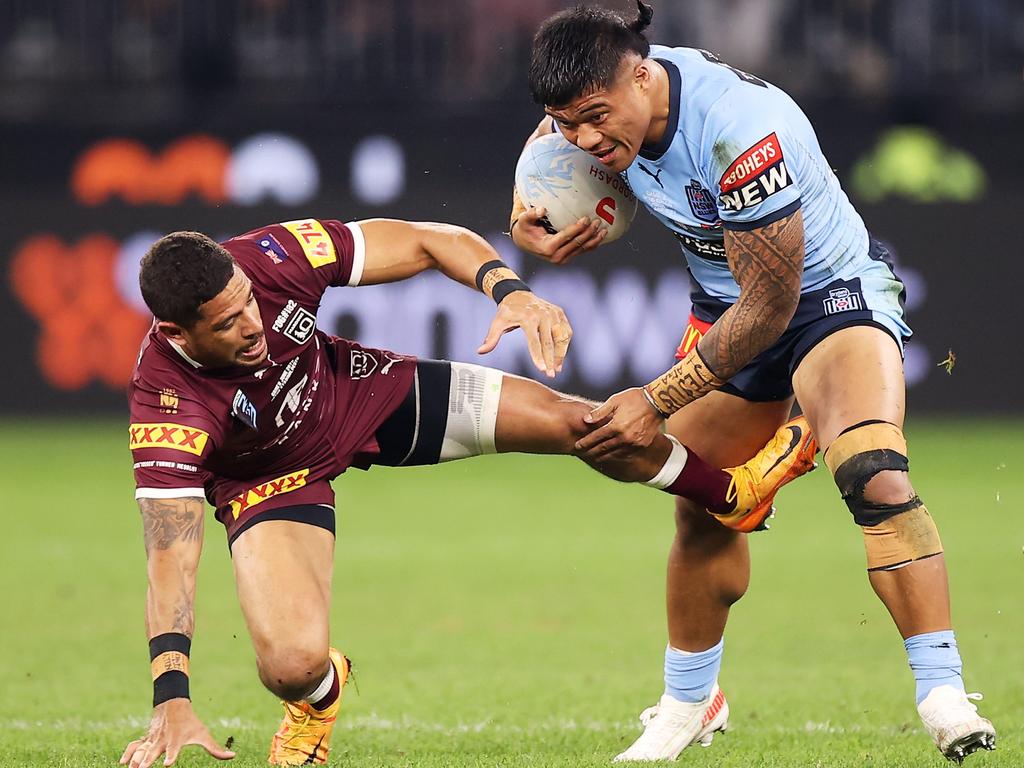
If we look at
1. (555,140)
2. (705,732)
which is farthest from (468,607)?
(555,140)

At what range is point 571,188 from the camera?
5.91 meters

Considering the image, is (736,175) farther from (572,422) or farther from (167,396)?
(167,396)

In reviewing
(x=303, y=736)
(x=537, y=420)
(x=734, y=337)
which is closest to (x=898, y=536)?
(x=734, y=337)

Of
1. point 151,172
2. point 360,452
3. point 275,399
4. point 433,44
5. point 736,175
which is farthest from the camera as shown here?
point 433,44

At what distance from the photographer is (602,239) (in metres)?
5.96

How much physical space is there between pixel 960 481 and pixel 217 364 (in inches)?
350

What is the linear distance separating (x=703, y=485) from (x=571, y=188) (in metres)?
1.15

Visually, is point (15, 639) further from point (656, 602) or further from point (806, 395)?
point (806, 395)

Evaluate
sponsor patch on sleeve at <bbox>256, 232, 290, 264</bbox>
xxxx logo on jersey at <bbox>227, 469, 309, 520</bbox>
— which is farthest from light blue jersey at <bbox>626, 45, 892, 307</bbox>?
xxxx logo on jersey at <bbox>227, 469, 309, 520</bbox>

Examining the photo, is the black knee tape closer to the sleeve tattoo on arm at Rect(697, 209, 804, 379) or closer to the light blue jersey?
the sleeve tattoo on arm at Rect(697, 209, 804, 379)

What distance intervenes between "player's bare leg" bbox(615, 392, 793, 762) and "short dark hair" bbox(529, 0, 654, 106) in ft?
4.63

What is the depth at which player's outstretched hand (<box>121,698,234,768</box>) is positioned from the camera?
4.76 metres

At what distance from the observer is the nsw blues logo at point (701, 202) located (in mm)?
5508

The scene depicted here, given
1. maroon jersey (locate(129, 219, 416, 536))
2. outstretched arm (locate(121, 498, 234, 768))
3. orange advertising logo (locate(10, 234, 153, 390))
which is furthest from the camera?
orange advertising logo (locate(10, 234, 153, 390))
